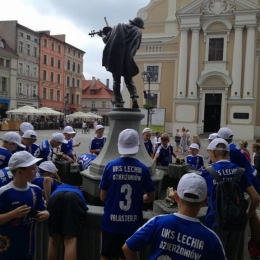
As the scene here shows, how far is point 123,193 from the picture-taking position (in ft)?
10.4

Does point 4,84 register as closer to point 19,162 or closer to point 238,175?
point 19,162

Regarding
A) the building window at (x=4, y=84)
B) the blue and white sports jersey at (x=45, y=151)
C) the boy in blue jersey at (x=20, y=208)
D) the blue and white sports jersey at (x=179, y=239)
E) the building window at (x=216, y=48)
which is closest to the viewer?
the blue and white sports jersey at (x=179, y=239)

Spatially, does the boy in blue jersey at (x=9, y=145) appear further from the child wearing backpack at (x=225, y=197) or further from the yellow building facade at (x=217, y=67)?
the yellow building facade at (x=217, y=67)

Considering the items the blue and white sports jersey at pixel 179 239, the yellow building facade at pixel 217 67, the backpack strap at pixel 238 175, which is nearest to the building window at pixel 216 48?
the yellow building facade at pixel 217 67

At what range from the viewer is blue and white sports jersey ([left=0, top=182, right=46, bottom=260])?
2.83 m

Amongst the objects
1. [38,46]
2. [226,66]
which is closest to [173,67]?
[226,66]

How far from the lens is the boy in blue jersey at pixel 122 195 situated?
315 centimetres

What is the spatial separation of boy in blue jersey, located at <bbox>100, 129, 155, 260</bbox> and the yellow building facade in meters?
29.9

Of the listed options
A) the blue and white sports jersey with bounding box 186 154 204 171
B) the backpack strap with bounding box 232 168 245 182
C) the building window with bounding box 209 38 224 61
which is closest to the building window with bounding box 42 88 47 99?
the building window with bounding box 209 38 224 61

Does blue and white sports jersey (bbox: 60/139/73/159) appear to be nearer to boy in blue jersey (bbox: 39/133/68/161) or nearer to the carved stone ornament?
boy in blue jersey (bbox: 39/133/68/161)

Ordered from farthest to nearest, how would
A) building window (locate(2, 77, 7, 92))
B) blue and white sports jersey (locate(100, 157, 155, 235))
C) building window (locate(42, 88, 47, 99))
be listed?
building window (locate(42, 88, 47, 99)), building window (locate(2, 77, 7, 92)), blue and white sports jersey (locate(100, 157, 155, 235))

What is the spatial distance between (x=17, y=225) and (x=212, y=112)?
3308cm

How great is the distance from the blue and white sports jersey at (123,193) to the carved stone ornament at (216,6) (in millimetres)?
33414

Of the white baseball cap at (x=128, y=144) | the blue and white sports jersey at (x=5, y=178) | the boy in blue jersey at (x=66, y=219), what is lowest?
the boy in blue jersey at (x=66, y=219)
